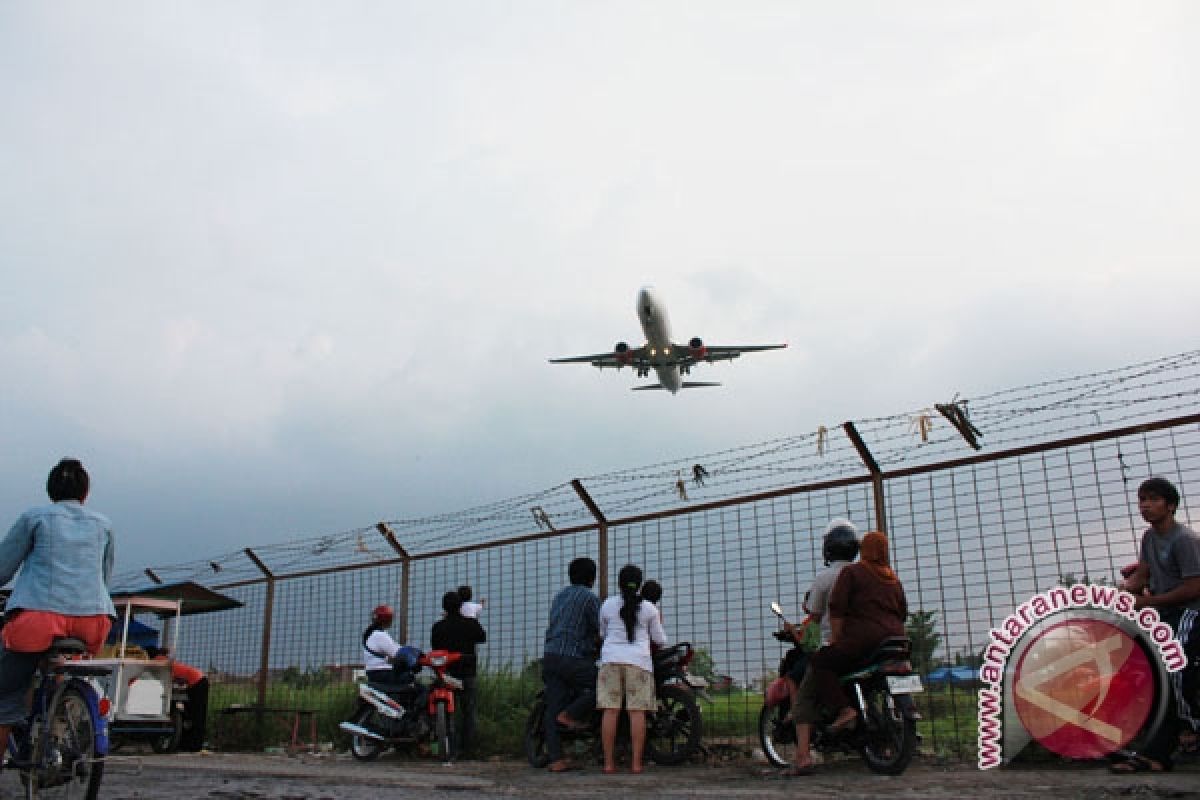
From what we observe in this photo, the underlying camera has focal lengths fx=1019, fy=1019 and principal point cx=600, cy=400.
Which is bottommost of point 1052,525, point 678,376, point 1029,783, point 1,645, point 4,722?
point 1029,783

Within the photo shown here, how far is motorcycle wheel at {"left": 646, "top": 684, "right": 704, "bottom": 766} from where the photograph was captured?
701cm

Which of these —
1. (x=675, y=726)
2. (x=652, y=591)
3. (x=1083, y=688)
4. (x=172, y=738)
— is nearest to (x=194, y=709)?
(x=172, y=738)

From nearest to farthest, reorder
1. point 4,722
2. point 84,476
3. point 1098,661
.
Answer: point 4,722 → point 84,476 → point 1098,661

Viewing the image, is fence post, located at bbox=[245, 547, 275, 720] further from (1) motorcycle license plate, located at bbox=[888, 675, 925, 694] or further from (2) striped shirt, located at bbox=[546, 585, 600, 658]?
(1) motorcycle license plate, located at bbox=[888, 675, 925, 694]

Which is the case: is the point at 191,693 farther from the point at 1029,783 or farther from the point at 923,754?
the point at 1029,783

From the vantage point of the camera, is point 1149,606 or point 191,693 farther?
point 191,693

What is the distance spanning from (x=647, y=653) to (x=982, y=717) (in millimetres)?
2247

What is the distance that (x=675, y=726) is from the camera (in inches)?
279

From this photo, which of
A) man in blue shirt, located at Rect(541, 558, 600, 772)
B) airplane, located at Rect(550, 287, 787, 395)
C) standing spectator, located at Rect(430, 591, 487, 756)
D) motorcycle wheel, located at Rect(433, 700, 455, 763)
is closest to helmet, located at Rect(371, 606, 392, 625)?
standing spectator, located at Rect(430, 591, 487, 756)

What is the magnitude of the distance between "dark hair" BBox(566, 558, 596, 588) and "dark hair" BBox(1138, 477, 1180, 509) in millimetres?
3789

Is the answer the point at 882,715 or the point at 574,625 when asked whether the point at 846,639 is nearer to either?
the point at 882,715

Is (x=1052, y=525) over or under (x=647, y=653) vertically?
over

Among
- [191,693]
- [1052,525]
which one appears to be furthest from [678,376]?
[1052,525]

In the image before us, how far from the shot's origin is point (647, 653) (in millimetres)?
6965
